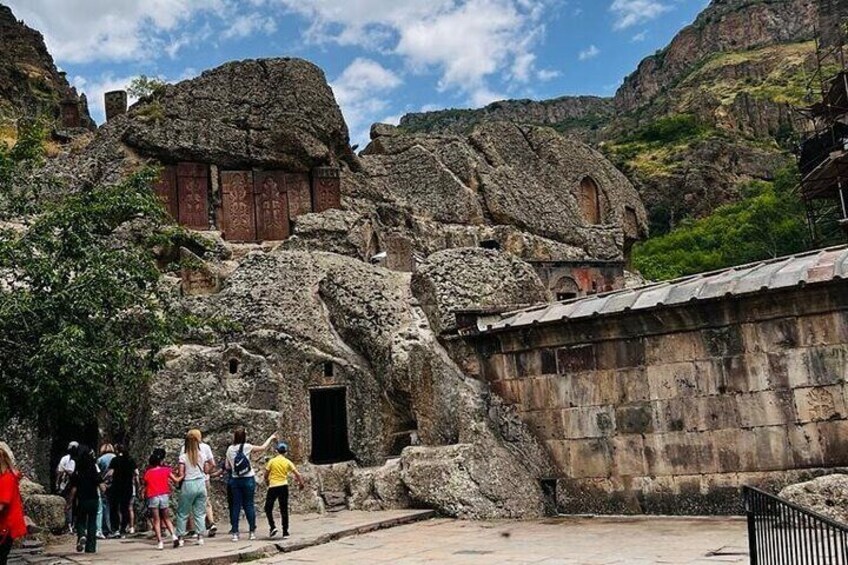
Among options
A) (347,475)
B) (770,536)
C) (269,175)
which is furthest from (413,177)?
(770,536)

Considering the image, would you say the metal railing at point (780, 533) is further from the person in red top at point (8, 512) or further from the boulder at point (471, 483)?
the person in red top at point (8, 512)

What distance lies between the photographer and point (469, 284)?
1598 centimetres

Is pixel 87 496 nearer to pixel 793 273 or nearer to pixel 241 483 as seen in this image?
pixel 241 483

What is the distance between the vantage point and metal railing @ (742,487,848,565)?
6.35 meters

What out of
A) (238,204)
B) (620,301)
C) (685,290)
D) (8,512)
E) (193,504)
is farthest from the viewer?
(238,204)

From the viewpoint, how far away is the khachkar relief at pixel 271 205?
953 inches

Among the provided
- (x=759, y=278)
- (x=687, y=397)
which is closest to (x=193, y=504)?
(x=687, y=397)

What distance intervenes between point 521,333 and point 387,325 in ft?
8.94

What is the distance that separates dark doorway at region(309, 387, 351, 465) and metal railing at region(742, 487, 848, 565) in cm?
957

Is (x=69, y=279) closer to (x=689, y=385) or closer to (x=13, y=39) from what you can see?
(x=689, y=385)

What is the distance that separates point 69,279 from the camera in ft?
35.9

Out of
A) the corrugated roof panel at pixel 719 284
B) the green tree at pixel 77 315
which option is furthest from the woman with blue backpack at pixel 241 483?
the corrugated roof panel at pixel 719 284

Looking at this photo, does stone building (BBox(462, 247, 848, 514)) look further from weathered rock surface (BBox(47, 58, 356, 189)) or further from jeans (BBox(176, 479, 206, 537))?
weathered rock surface (BBox(47, 58, 356, 189))

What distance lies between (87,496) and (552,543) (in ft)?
19.5
